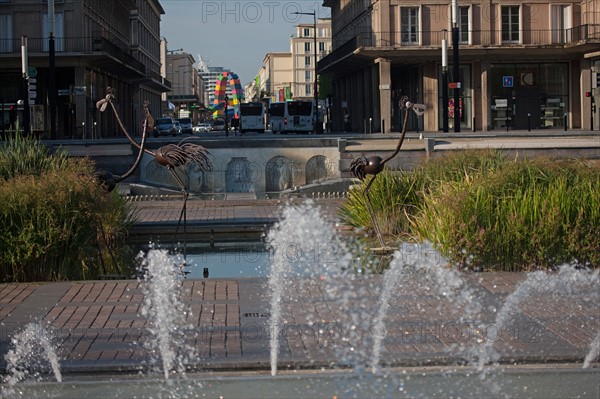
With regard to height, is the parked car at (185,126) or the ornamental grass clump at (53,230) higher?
the parked car at (185,126)

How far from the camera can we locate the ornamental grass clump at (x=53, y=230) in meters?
11.9

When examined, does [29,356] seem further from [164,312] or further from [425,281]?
[425,281]

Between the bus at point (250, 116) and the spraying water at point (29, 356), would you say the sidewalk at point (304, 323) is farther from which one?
the bus at point (250, 116)

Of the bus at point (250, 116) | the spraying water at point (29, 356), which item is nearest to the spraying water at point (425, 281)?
the spraying water at point (29, 356)

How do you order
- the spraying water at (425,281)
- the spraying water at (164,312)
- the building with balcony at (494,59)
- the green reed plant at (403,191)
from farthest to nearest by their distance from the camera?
the building with balcony at (494,59) → the green reed plant at (403,191) → the spraying water at (425,281) → the spraying water at (164,312)

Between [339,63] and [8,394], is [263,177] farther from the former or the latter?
[339,63]

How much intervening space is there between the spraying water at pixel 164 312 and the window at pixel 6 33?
47.7 meters

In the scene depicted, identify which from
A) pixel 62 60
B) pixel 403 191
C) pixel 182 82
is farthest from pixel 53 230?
pixel 182 82

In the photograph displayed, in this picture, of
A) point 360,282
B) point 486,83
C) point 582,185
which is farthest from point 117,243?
point 486,83

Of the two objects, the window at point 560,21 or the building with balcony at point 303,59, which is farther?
the building with balcony at point 303,59

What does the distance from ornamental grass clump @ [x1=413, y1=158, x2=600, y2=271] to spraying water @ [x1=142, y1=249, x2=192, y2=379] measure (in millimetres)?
3374

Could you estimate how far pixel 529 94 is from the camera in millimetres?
59375

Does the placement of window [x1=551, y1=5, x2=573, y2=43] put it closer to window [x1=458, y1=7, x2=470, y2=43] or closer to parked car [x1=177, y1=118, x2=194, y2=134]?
window [x1=458, y1=7, x2=470, y2=43]

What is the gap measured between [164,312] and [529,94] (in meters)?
52.2
